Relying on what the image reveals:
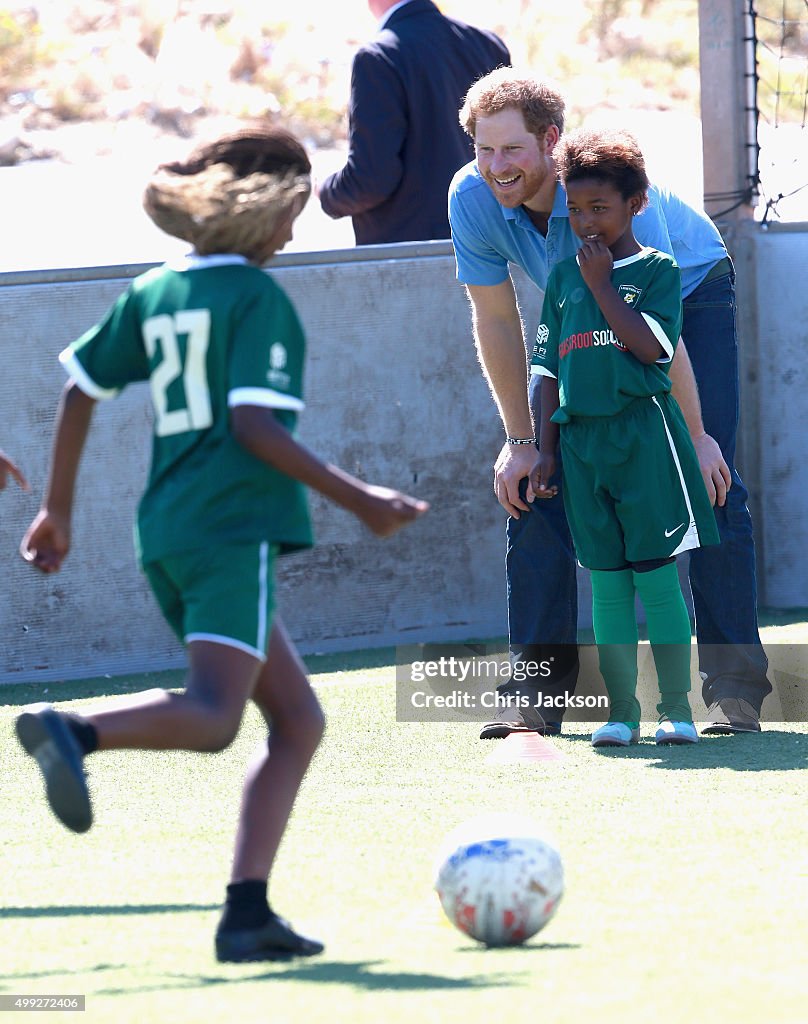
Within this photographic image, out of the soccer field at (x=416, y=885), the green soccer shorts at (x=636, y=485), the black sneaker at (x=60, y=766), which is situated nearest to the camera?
the soccer field at (x=416, y=885)

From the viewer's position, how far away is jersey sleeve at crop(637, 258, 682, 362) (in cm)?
510

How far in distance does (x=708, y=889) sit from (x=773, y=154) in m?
5.12

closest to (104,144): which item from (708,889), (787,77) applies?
(787,77)

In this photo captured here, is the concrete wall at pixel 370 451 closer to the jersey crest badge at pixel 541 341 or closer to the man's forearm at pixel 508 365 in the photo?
the man's forearm at pixel 508 365

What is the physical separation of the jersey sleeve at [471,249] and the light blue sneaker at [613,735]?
1.34 m

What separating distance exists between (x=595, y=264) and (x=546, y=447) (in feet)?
1.87

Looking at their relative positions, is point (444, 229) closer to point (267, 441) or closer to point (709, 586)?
point (709, 586)

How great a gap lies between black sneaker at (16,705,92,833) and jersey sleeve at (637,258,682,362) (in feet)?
7.97

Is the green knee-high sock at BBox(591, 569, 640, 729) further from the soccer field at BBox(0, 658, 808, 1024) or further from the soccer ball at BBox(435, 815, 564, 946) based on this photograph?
the soccer ball at BBox(435, 815, 564, 946)

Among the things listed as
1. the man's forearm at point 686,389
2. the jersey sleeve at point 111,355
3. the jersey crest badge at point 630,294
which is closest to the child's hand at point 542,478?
the man's forearm at point 686,389

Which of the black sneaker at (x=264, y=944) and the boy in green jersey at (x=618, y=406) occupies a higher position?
the boy in green jersey at (x=618, y=406)

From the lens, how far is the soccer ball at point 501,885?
11.2 feet
